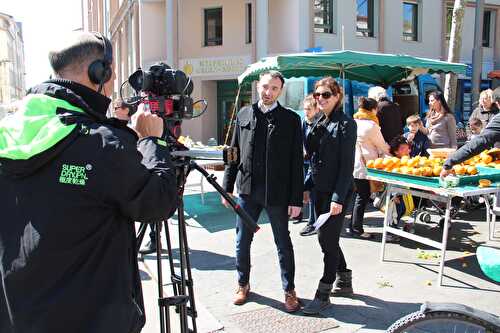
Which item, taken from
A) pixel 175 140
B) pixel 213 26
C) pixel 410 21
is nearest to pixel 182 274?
pixel 175 140

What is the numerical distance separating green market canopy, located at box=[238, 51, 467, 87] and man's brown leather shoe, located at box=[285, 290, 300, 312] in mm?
4983

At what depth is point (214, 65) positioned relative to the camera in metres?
20.3

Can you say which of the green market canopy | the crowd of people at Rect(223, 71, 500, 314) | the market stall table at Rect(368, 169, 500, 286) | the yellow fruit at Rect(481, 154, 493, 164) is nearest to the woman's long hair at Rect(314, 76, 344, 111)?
the crowd of people at Rect(223, 71, 500, 314)

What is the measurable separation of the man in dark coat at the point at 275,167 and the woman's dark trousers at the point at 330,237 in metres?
0.23

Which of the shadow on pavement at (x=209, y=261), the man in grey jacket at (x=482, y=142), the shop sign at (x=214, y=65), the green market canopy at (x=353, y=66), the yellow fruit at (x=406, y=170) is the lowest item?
the shadow on pavement at (x=209, y=261)

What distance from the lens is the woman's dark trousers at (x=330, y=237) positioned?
3.90 m

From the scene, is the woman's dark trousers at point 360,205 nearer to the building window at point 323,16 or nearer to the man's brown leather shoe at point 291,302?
the man's brown leather shoe at point 291,302

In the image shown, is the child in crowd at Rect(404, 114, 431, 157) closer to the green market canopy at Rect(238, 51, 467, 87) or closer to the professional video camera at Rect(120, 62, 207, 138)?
the green market canopy at Rect(238, 51, 467, 87)

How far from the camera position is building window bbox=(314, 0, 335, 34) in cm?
1961

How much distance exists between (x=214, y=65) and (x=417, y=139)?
46.5 ft

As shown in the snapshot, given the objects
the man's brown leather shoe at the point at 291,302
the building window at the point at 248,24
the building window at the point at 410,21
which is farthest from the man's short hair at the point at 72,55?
the building window at the point at 410,21

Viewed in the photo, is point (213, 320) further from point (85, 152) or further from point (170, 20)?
point (170, 20)

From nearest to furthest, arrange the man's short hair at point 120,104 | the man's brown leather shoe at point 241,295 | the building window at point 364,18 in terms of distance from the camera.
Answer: the man's short hair at point 120,104 < the man's brown leather shoe at point 241,295 < the building window at point 364,18

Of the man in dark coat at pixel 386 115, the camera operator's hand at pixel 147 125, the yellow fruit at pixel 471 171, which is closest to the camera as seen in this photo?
the camera operator's hand at pixel 147 125
